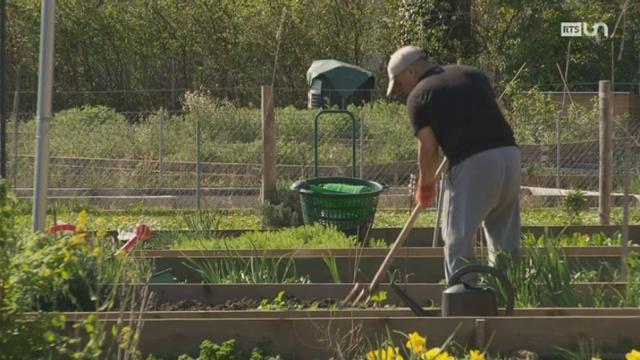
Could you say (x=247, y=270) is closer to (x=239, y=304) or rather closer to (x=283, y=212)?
(x=239, y=304)

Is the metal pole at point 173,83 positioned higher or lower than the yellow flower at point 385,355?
higher

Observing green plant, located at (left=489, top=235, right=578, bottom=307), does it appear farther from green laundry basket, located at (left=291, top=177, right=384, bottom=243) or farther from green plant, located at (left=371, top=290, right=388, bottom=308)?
green laundry basket, located at (left=291, top=177, right=384, bottom=243)

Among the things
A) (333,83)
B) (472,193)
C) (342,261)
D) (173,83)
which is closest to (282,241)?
(342,261)

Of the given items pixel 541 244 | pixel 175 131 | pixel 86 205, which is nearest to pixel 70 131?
pixel 175 131

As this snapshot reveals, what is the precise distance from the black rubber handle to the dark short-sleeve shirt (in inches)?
33.0

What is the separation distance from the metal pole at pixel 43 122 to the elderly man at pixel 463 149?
2.18 metres

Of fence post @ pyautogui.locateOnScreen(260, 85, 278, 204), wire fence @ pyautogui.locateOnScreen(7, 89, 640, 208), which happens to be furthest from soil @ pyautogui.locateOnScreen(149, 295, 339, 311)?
wire fence @ pyautogui.locateOnScreen(7, 89, 640, 208)

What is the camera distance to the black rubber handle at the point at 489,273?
620 centimetres

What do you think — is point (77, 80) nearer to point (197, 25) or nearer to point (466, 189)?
point (197, 25)

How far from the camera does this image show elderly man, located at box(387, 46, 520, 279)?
22.6 ft

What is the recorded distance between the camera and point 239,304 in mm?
7371

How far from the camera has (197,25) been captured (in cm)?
2803

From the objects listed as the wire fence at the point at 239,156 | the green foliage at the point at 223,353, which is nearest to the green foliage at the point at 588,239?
the green foliage at the point at 223,353

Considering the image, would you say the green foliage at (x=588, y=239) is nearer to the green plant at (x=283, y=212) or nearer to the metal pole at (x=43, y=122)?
the green plant at (x=283, y=212)
